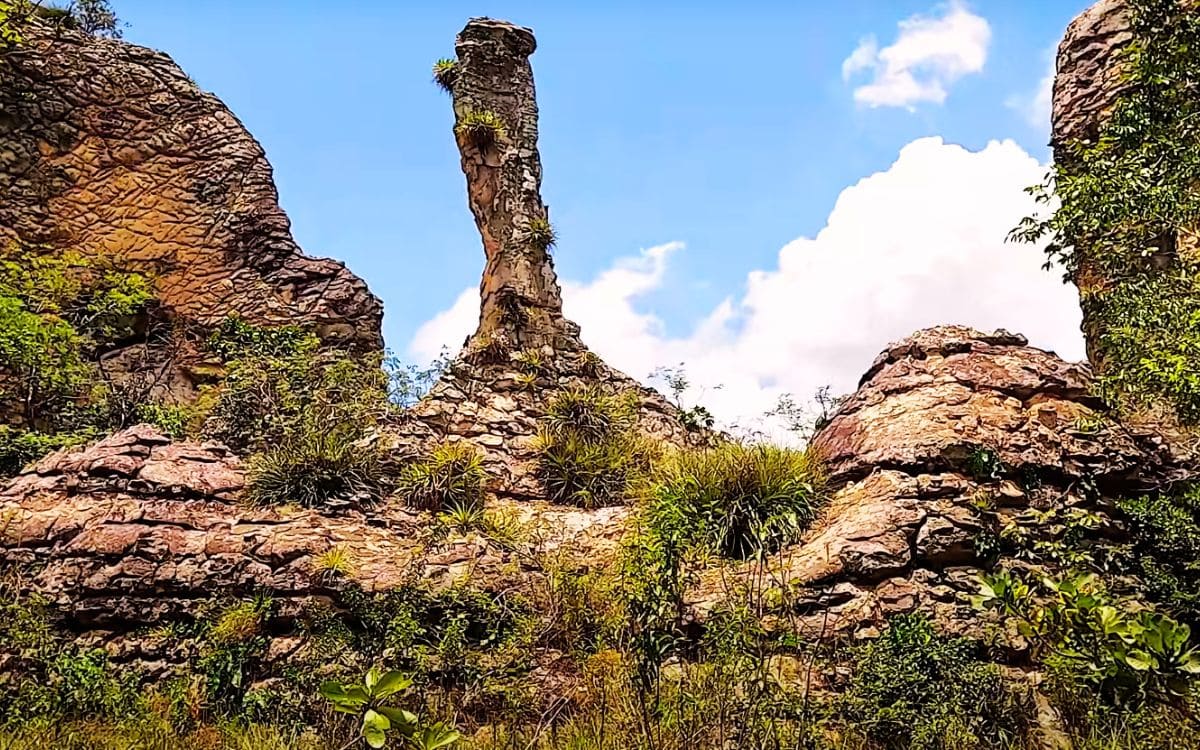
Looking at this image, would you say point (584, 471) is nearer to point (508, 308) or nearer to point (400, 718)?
point (508, 308)

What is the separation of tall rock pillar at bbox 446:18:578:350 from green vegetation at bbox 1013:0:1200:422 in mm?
7637

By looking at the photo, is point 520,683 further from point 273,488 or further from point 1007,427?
point 1007,427

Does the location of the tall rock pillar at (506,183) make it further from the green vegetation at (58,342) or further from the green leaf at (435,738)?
the green leaf at (435,738)

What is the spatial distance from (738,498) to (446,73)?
10.4 m

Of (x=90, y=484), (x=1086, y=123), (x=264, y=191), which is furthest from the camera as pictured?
(x=264, y=191)

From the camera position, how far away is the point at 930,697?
19.6 ft

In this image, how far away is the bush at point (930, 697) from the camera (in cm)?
572

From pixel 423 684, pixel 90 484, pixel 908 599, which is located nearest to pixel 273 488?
pixel 90 484

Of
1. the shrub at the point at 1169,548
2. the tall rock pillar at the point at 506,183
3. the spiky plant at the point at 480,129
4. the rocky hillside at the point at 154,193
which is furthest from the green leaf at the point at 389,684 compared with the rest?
the rocky hillside at the point at 154,193

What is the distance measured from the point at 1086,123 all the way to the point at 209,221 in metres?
15.1

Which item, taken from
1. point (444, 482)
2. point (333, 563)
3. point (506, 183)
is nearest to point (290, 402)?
point (444, 482)

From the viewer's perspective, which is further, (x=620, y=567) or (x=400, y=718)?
(x=620, y=567)

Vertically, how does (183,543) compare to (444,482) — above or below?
below

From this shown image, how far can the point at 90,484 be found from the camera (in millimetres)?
8422
